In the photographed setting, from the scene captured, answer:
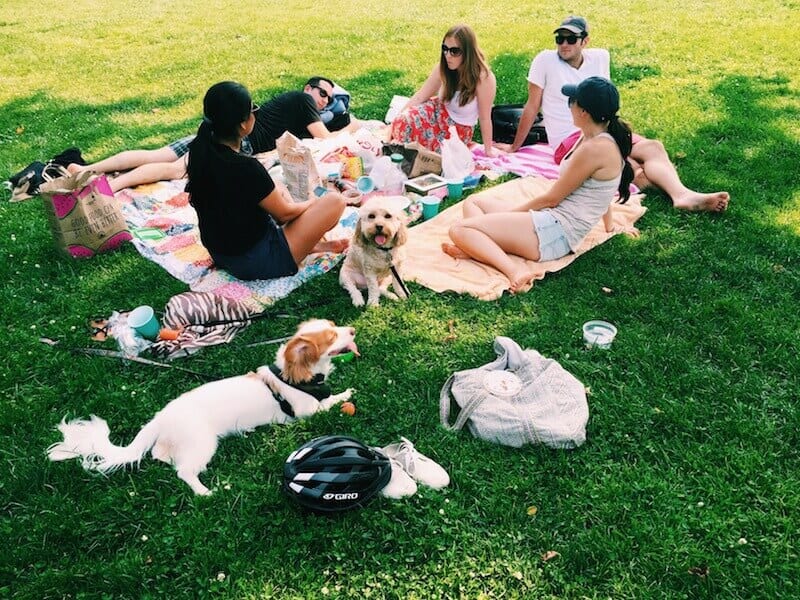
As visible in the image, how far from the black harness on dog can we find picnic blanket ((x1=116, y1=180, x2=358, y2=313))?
130 cm

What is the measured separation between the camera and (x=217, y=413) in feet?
10.7

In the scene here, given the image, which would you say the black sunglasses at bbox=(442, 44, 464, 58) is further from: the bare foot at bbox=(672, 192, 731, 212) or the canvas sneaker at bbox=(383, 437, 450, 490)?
the canvas sneaker at bbox=(383, 437, 450, 490)

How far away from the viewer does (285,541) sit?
9.48 ft

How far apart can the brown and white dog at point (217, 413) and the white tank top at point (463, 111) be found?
418 centimetres

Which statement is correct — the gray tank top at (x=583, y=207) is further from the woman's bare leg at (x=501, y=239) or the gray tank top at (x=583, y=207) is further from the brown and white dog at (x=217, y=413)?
the brown and white dog at (x=217, y=413)

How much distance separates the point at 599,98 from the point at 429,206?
203cm

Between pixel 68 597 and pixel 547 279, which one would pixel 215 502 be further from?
pixel 547 279

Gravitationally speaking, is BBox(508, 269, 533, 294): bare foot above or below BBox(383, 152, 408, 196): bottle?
below

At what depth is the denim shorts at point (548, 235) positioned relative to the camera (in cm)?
496

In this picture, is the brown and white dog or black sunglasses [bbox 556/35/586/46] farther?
black sunglasses [bbox 556/35/586/46]

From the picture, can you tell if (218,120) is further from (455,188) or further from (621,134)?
(621,134)

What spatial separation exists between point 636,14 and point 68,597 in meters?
13.5

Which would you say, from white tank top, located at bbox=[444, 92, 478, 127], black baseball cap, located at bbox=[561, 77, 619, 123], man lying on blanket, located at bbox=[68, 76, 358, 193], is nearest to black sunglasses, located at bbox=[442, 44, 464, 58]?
white tank top, located at bbox=[444, 92, 478, 127]

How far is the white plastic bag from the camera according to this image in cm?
630
